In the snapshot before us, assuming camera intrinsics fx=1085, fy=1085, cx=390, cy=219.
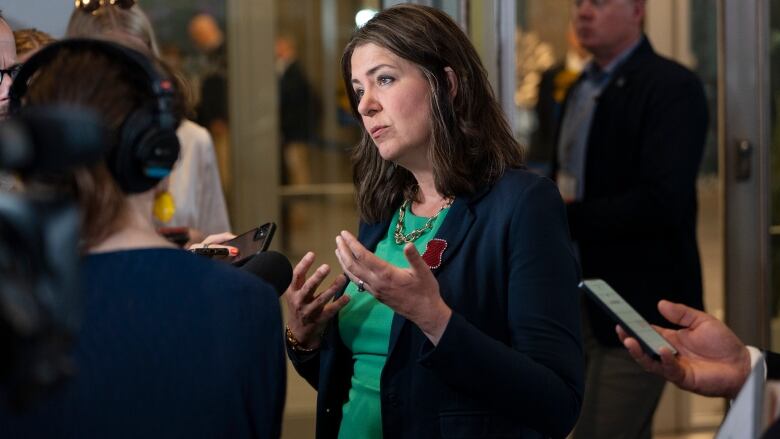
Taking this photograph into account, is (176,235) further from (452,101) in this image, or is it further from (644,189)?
(644,189)

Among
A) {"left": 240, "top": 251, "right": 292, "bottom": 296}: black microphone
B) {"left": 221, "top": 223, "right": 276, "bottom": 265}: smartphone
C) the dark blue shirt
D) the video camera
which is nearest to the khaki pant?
{"left": 221, "top": 223, "right": 276, "bottom": 265}: smartphone

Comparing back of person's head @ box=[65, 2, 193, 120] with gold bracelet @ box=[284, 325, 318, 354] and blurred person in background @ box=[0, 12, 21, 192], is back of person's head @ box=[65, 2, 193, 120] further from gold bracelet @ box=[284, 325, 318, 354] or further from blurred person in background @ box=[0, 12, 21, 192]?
gold bracelet @ box=[284, 325, 318, 354]

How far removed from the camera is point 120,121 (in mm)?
1351

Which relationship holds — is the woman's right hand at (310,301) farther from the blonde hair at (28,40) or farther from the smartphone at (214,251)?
the blonde hair at (28,40)

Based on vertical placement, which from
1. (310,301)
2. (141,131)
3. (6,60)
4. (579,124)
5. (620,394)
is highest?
(6,60)

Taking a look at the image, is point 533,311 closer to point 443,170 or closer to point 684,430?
point 443,170

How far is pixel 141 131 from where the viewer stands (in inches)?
52.8

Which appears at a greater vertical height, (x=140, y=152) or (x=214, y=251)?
(x=140, y=152)

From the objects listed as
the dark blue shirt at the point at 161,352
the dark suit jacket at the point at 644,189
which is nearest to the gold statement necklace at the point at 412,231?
the dark blue shirt at the point at 161,352

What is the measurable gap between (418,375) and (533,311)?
0.25 metres

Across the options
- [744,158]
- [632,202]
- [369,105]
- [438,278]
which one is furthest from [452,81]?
[744,158]

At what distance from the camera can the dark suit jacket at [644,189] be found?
3627mm

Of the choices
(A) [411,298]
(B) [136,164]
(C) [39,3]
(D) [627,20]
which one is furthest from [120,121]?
(D) [627,20]

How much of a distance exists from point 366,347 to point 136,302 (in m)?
0.85
